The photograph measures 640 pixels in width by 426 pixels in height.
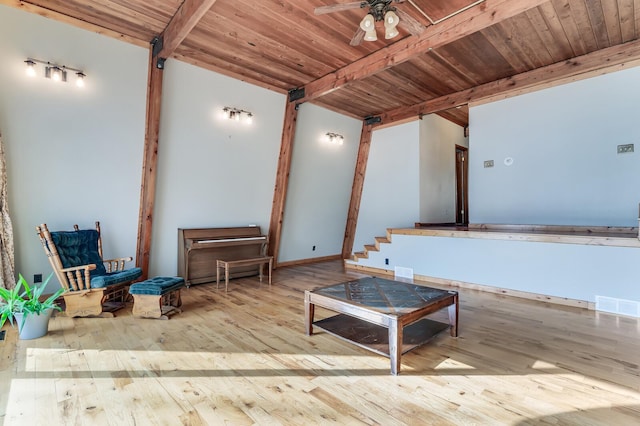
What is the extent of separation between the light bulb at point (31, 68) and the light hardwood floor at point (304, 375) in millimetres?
2811

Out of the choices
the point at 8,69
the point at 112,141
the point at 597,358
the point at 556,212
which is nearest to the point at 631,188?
the point at 556,212

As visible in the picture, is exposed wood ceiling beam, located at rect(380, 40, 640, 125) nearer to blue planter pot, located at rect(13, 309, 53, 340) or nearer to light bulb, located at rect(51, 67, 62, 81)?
light bulb, located at rect(51, 67, 62, 81)

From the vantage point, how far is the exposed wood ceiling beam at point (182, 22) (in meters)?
3.24

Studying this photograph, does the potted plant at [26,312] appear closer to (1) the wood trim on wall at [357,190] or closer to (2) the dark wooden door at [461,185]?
(1) the wood trim on wall at [357,190]

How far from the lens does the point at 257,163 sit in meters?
5.76

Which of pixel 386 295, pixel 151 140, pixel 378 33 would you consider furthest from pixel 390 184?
pixel 151 140

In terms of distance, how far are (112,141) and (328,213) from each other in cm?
451

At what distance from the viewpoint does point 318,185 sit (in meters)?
6.93

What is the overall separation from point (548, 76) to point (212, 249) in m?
6.18

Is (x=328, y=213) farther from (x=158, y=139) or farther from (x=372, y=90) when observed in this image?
(x=158, y=139)

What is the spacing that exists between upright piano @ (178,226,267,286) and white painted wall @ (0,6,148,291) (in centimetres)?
77

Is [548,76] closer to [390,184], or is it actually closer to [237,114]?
[390,184]

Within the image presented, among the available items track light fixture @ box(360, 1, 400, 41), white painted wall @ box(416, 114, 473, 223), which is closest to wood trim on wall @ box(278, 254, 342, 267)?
white painted wall @ box(416, 114, 473, 223)

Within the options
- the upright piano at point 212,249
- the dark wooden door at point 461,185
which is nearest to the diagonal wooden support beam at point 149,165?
the upright piano at point 212,249
